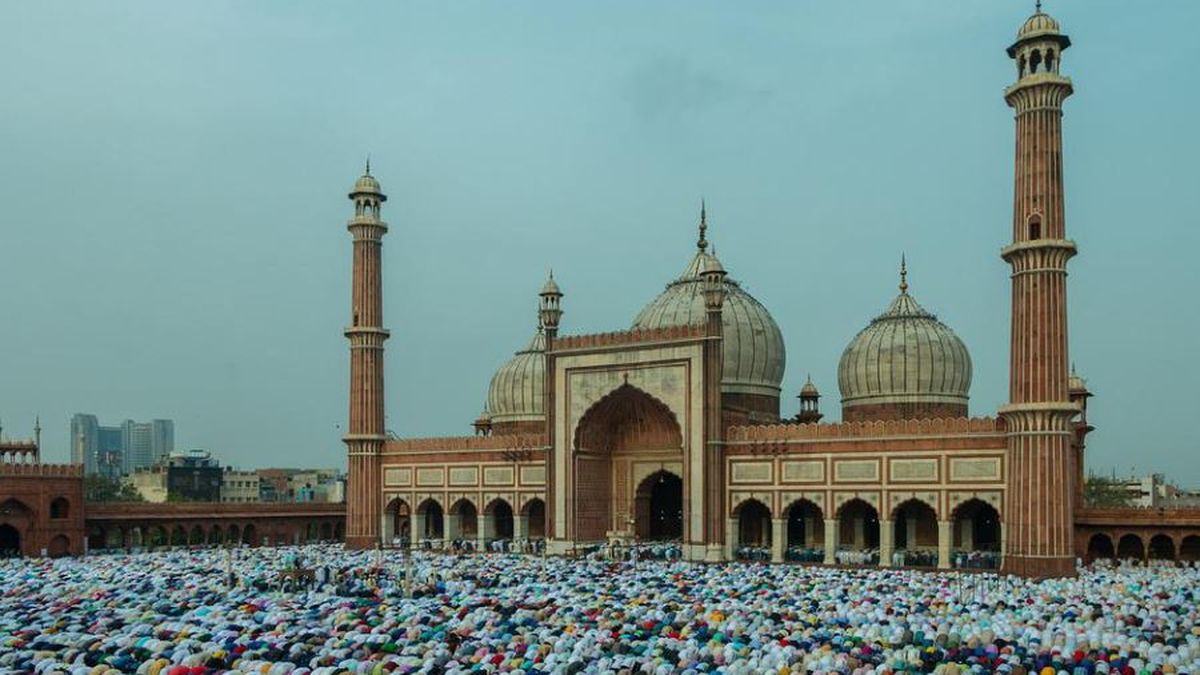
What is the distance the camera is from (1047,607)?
22.3 metres

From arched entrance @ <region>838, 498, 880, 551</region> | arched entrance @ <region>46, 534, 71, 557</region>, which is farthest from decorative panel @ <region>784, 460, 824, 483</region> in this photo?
arched entrance @ <region>46, 534, 71, 557</region>

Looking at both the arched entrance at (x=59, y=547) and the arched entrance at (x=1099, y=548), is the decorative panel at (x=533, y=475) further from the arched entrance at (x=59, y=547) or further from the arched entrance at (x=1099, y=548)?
the arched entrance at (x=1099, y=548)

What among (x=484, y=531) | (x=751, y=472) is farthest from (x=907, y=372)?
(x=484, y=531)

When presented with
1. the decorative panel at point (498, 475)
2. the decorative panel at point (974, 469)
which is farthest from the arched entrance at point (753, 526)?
the decorative panel at point (498, 475)

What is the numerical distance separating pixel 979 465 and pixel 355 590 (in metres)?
16.6

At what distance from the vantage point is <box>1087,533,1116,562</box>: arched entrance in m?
34.7

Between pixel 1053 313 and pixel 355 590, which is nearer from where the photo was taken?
pixel 355 590

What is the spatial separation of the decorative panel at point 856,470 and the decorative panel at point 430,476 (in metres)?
15.5

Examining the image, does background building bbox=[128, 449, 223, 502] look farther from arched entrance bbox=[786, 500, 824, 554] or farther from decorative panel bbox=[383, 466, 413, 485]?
arched entrance bbox=[786, 500, 824, 554]

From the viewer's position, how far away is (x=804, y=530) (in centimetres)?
3781

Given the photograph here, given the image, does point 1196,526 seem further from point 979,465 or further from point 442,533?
point 442,533

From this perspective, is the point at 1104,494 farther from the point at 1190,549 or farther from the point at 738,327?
the point at 738,327

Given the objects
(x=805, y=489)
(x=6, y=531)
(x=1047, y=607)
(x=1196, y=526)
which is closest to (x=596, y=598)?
(x=1047, y=607)

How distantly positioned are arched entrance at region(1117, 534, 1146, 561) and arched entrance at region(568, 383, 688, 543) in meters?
13.3
